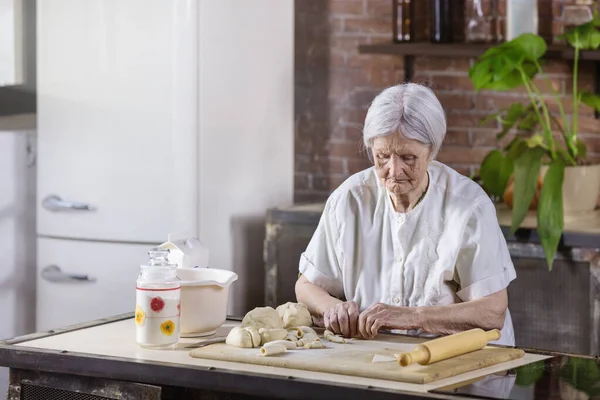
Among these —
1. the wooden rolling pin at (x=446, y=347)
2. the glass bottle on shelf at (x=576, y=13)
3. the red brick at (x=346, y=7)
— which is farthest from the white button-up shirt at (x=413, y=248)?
the red brick at (x=346, y=7)

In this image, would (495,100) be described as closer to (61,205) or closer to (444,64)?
(444,64)

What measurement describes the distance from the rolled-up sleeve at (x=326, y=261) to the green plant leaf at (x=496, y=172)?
1014 mm

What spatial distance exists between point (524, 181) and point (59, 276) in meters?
1.66

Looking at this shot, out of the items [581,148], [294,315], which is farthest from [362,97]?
[294,315]

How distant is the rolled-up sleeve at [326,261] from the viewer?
2689mm

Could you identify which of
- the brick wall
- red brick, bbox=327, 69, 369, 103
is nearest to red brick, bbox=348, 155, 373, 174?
the brick wall

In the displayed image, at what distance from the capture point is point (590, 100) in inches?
138

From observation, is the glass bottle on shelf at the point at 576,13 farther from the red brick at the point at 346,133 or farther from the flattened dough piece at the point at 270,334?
the flattened dough piece at the point at 270,334

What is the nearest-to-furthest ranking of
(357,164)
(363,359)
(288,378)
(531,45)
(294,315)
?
(288,378)
(363,359)
(294,315)
(531,45)
(357,164)

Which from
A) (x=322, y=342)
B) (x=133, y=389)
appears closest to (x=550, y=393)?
(x=322, y=342)

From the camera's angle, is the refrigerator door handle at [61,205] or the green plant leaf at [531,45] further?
the refrigerator door handle at [61,205]

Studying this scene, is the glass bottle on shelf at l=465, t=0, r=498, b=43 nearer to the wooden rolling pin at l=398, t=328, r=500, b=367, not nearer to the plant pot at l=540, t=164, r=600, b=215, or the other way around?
the plant pot at l=540, t=164, r=600, b=215

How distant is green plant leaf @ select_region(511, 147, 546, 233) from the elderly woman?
0.70 m

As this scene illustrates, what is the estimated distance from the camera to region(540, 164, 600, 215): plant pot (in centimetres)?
344
